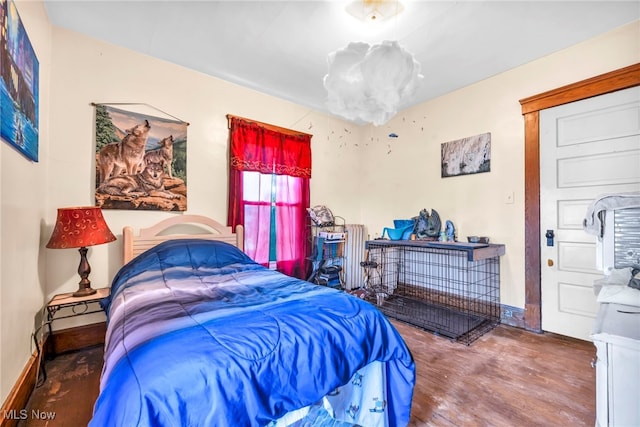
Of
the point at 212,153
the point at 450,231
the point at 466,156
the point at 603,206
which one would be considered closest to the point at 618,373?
the point at 603,206

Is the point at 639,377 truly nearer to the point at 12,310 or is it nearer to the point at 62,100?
the point at 12,310

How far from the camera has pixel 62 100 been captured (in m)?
2.25

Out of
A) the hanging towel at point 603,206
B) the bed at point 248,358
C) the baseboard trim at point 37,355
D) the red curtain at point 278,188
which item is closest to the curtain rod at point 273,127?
the red curtain at point 278,188

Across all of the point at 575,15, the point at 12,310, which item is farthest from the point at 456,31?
the point at 12,310

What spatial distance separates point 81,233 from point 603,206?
3.32 meters

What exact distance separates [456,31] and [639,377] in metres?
2.41

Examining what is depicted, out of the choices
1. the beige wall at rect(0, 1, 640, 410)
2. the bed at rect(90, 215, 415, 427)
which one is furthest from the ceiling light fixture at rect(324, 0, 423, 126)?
the beige wall at rect(0, 1, 640, 410)

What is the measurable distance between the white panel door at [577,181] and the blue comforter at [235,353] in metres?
2.00

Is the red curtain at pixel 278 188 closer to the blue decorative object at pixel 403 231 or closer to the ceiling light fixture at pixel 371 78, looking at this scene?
the blue decorative object at pixel 403 231

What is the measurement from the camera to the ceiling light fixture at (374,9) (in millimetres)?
1932

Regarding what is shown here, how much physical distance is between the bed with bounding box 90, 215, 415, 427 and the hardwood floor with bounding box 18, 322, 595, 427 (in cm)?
44

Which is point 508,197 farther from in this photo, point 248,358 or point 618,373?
point 248,358

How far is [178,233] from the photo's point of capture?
2760mm

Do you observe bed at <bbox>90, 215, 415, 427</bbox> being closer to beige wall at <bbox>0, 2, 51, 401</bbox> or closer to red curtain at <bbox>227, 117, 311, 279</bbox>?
beige wall at <bbox>0, 2, 51, 401</bbox>
